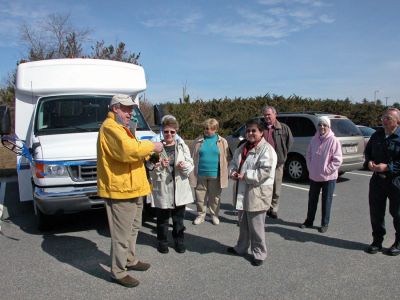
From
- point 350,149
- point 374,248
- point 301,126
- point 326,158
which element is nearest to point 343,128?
point 350,149

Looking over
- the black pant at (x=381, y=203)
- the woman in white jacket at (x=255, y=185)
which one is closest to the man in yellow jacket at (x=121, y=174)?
the woman in white jacket at (x=255, y=185)

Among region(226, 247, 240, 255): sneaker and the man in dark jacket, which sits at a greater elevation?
the man in dark jacket

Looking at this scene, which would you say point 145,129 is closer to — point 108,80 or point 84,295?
point 108,80

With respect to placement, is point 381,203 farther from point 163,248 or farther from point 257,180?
point 163,248

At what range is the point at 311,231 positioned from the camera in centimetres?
566

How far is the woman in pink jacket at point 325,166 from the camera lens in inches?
219

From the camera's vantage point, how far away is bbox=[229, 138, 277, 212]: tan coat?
14.0 feet

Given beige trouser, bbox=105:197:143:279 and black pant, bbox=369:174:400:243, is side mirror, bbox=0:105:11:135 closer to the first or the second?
beige trouser, bbox=105:197:143:279

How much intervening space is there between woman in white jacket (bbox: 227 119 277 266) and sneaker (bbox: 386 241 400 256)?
1.64 m

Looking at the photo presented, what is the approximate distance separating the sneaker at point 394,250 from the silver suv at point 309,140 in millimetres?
4634

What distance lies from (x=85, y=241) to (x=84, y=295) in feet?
5.44

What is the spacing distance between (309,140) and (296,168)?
2.73 ft

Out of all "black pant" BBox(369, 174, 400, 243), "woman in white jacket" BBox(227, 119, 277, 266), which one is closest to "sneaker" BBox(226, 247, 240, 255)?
"woman in white jacket" BBox(227, 119, 277, 266)

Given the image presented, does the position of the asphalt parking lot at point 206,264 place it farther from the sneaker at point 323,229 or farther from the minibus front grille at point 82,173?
the minibus front grille at point 82,173
